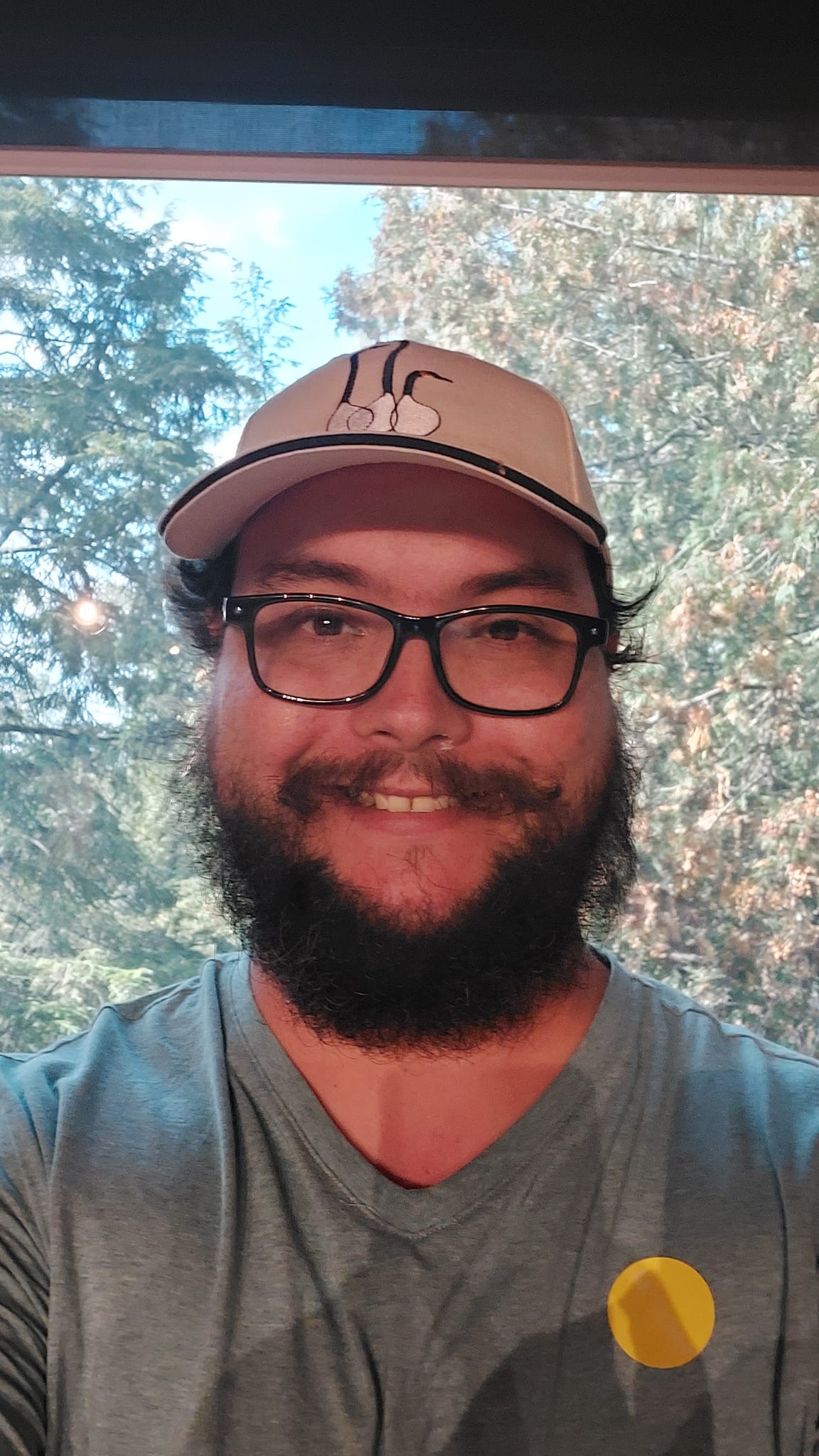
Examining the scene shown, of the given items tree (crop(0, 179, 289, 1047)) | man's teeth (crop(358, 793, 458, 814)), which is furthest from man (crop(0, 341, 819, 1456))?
tree (crop(0, 179, 289, 1047))

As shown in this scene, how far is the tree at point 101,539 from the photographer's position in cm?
143

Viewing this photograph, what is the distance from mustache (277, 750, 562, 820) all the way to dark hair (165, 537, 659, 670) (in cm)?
22

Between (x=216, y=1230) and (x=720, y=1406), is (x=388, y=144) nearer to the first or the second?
(x=216, y=1230)

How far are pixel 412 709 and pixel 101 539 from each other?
2.21ft

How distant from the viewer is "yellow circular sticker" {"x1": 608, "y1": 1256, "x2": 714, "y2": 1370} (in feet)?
2.92

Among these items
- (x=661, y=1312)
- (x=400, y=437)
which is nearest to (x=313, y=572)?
(x=400, y=437)

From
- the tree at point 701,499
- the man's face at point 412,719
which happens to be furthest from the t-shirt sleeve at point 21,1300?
the tree at point 701,499

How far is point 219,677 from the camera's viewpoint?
1.10m

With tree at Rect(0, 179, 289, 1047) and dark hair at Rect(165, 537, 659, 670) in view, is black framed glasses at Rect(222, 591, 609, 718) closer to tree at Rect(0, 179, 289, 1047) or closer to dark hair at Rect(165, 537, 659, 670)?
dark hair at Rect(165, 537, 659, 670)

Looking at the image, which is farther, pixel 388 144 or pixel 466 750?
pixel 388 144

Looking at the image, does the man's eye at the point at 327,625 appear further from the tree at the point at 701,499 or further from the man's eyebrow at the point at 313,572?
the tree at the point at 701,499

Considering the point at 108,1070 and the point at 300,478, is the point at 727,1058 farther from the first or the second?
the point at 300,478

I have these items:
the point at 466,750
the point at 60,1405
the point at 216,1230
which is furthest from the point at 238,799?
the point at 60,1405

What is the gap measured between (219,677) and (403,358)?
1.27 ft
